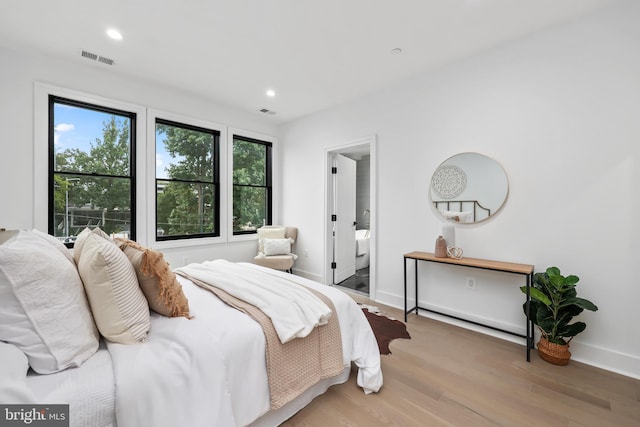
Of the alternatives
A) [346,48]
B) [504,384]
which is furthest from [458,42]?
[504,384]

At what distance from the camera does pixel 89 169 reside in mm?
3129

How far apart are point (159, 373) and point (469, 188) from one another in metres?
2.92

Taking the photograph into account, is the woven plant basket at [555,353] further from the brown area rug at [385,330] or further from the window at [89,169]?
the window at [89,169]

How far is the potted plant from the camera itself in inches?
80.8

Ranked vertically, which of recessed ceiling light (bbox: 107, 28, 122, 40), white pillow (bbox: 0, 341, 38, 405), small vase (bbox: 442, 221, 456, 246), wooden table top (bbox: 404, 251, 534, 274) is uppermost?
recessed ceiling light (bbox: 107, 28, 122, 40)

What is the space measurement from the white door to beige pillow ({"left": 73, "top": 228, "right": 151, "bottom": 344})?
10.7ft

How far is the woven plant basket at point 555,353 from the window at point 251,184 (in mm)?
3889

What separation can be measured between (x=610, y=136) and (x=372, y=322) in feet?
8.47

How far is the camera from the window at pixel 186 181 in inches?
144

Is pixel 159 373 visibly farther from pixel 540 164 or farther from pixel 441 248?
pixel 540 164

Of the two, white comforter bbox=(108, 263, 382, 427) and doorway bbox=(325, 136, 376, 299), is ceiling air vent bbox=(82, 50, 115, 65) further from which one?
white comforter bbox=(108, 263, 382, 427)

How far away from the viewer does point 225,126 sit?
4.15 metres

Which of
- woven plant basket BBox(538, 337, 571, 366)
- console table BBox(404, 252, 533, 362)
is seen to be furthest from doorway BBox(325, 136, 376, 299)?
woven plant basket BBox(538, 337, 571, 366)

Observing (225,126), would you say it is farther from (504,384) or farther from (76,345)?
(504,384)
